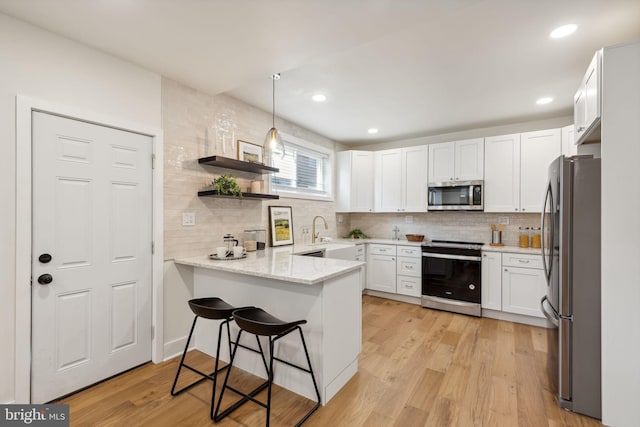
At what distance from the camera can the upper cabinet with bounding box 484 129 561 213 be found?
12.1ft

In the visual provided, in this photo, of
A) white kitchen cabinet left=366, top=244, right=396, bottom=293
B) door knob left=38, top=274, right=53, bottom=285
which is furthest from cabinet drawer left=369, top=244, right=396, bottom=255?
door knob left=38, top=274, right=53, bottom=285

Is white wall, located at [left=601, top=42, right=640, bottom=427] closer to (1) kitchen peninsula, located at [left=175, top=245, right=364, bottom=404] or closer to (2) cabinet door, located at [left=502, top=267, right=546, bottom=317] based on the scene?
(1) kitchen peninsula, located at [left=175, top=245, right=364, bottom=404]

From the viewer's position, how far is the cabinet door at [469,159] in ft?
13.4

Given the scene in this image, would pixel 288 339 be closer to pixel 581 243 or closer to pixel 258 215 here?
pixel 258 215

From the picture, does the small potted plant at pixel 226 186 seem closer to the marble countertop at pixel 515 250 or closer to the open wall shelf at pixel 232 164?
the open wall shelf at pixel 232 164

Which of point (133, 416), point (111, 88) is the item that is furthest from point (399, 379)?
point (111, 88)

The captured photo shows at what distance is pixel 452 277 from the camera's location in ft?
12.9

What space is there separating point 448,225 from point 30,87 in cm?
489

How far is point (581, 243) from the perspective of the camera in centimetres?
193

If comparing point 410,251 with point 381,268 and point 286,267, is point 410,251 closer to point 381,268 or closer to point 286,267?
point 381,268

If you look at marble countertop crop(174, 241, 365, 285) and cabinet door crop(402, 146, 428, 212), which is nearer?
marble countertop crop(174, 241, 365, 285)

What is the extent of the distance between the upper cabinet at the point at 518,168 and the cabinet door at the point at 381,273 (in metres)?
1.57

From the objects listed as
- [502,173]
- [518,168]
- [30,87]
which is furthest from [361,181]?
[30,87]

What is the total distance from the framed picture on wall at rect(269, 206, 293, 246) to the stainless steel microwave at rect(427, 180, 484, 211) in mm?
2129
